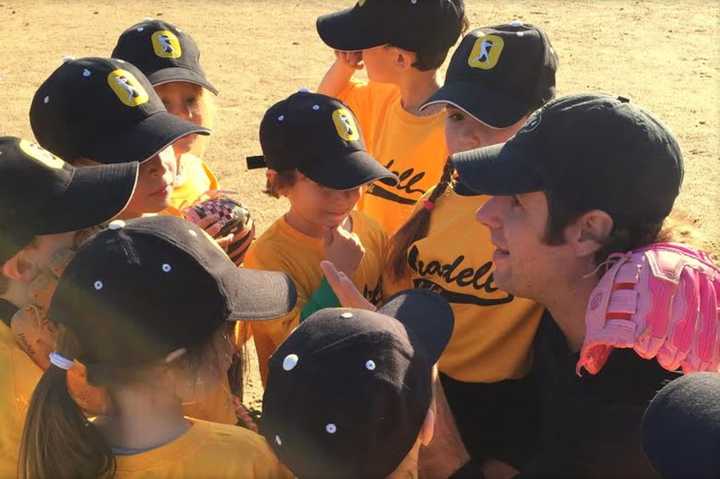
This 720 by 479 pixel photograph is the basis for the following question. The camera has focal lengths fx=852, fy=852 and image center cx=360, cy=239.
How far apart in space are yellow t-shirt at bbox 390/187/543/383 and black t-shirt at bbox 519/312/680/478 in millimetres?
364

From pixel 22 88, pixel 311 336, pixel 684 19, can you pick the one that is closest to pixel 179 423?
pixel 311 336

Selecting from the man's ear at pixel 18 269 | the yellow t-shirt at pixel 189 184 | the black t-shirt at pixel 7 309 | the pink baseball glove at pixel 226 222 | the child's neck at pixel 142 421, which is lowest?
the yellow t-shirt at pixel 189 184

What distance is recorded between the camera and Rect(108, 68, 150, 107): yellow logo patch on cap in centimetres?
349

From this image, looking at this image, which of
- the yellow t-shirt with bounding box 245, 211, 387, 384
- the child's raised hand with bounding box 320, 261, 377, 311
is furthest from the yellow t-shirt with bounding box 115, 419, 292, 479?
the yellow t-shirt with bounding box 245, 211, 387, 384

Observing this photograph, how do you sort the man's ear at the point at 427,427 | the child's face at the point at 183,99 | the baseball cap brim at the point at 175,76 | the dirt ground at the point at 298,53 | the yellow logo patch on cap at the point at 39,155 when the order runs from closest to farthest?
the man's ear at the point at 427,427 < the yellow logo patch on cap at the point at 39,155 < the baseball cap brim at the point at 175,76 < the child's face at the point at 183,99 < the dirt ground at the point at 298,53

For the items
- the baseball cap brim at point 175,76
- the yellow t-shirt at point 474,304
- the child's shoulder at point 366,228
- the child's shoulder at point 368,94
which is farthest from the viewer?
the child's shoulder at point 368,94

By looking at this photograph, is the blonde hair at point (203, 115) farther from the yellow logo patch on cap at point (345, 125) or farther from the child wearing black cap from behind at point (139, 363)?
the child wearing black cap from behind at point (139, 363)

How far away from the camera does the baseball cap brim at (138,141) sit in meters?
3.41

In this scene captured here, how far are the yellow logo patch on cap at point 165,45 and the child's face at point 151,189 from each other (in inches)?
39.8

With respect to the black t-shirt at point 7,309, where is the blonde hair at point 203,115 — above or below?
below

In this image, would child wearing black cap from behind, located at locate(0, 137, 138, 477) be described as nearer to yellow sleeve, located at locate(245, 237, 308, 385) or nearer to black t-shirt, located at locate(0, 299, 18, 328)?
black t-shirt, located at locate(0, 299, 18, 328)

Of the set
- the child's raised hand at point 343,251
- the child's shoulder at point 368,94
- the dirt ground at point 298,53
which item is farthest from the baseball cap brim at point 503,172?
the dirt ground at point 298,53

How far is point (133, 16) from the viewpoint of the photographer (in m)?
12.8

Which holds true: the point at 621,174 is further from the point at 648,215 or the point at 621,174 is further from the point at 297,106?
the point at 297,106
